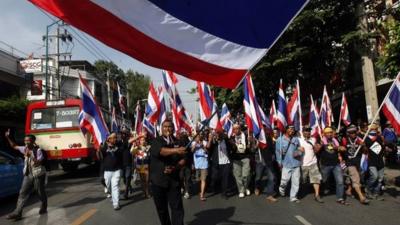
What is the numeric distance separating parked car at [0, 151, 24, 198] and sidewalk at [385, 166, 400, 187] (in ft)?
32.3

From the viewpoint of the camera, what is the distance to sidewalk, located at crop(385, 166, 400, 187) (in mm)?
13078

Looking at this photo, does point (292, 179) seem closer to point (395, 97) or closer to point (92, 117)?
point (395, 97)

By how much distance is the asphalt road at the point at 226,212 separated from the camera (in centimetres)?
852

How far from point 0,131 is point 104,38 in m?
28.3

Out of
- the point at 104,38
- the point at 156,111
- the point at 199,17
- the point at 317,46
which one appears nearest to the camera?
the point at 104,38

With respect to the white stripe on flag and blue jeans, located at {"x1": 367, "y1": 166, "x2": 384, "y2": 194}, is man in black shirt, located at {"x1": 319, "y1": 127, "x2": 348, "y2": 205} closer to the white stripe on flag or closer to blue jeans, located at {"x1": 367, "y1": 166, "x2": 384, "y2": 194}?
blue jeans, located at {"x1": 367, "y1": 166, "x2": 384, "y2": 194}

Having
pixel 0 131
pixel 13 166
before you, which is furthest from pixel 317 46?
pixel 0 131

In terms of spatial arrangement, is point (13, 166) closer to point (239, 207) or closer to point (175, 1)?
point (239, 207)

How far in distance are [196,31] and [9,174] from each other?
360 inches

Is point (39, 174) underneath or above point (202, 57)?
underneath

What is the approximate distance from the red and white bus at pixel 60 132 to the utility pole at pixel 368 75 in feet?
34.8

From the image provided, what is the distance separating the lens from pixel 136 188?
14156mm

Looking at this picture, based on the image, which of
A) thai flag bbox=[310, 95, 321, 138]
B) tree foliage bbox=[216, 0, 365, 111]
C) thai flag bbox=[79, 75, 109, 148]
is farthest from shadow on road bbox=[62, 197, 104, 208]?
tree foliage bbox=[216, 0, 365, 111]

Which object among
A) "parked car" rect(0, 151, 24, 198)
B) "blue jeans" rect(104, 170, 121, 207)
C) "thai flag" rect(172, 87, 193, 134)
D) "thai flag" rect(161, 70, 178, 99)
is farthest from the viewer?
"thai flag" rect(172, 87, 193, 134)
